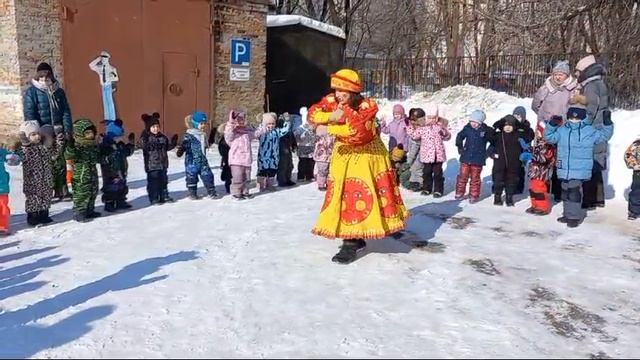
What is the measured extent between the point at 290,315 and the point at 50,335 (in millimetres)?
1471

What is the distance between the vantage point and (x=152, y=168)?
24.0 feet

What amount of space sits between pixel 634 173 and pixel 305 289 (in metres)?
4.67

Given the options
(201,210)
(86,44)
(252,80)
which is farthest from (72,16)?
(201,210)

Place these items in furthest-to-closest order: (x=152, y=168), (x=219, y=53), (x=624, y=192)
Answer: (x=219, y=53) → (x=624, y=192) → (x=152, y=168)

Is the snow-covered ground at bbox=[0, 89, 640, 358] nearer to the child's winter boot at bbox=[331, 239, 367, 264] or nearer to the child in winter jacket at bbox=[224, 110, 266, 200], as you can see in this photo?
the child's winter boot at bbox=[331, 239, 367, 264]

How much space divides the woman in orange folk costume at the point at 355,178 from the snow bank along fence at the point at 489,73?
785cm

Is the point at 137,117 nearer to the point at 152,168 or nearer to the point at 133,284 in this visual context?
the point at 152,168

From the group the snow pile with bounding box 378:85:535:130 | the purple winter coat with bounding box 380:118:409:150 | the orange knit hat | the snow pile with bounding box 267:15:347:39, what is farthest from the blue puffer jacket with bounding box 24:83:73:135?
the snow pile with bounding box 267:15:347:39

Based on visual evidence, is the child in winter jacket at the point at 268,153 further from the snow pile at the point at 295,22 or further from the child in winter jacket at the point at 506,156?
the snow pile at the point at 295,22

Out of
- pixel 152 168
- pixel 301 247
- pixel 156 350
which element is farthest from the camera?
pixel 152 168

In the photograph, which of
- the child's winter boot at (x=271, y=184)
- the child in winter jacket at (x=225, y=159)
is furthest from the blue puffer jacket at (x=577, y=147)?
the child in winter jacket at (x=225, y=159)

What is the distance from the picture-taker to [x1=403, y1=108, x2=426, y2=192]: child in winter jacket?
8.45 m

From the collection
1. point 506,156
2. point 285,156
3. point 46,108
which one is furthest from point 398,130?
point 46,108

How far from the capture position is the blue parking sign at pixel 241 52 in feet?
41.5
